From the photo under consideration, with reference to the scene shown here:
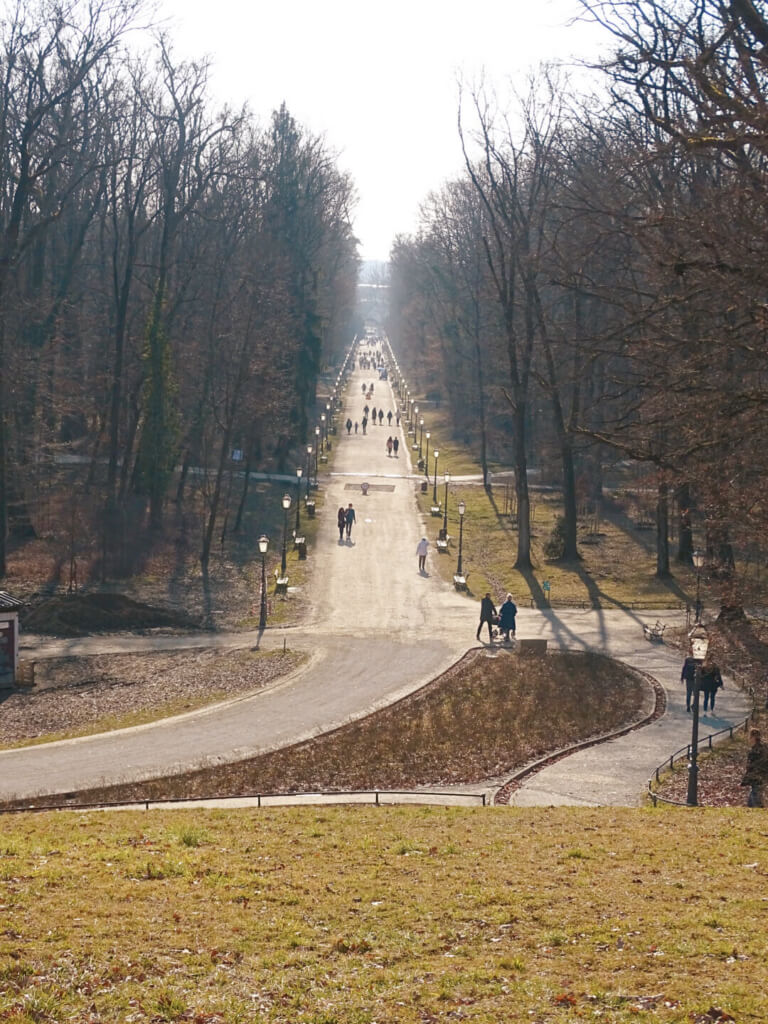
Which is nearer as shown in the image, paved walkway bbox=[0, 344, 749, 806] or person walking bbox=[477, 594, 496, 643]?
paved walkway bbox=[0, 344, 749, 806]

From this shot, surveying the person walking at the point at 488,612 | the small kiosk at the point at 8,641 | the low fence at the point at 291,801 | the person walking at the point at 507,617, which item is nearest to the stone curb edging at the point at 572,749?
the low fence at the point at 291,801

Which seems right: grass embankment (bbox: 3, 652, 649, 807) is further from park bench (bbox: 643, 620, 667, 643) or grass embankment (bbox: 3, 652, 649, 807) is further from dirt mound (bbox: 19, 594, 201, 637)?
dirt mound (bbox: 19, 594, 201, 637)

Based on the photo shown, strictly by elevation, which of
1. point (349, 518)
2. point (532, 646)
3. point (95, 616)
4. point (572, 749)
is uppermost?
point (349, 518)

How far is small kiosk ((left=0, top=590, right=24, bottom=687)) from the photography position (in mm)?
23578

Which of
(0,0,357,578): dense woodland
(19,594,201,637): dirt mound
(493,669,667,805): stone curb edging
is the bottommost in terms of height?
(493,669,667,805): stone curb edging

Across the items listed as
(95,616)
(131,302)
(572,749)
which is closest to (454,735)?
(572,749)

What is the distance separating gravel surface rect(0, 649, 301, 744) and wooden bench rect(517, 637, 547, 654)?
5319mm

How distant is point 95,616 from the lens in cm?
2894

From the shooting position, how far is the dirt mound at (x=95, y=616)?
2827cm

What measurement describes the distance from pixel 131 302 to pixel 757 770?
45.1 meters

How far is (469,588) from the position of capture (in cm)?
3506

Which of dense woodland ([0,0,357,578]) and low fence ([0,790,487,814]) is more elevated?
dense woodland ([0,0,357,578])

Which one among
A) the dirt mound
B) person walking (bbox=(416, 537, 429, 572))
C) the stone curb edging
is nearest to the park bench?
the stone curb edging

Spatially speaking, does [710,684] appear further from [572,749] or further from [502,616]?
[502,616]
